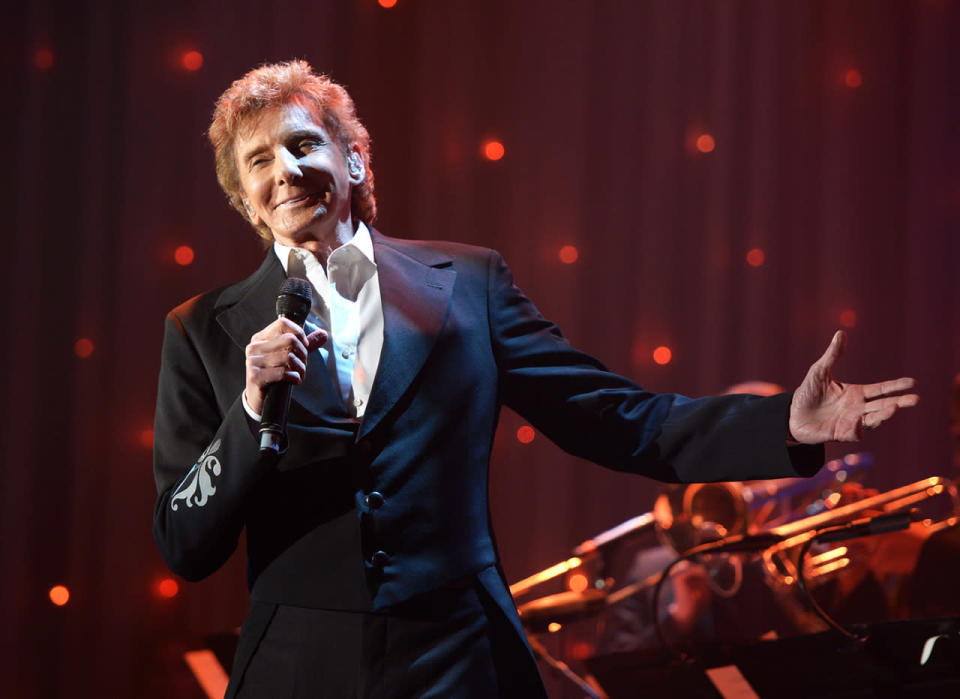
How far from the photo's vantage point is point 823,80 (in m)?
4.20

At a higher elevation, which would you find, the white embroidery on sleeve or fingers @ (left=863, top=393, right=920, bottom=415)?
fingers @ (left=863, top=393, right=920, bottom=415)

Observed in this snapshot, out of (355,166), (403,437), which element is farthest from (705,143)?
(403,437)

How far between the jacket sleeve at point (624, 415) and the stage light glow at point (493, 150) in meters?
2.22

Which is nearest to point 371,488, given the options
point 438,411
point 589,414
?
point 438,411

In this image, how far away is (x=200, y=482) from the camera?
1.22 metres

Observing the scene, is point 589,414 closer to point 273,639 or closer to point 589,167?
point 273,639

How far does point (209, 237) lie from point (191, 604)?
114cm

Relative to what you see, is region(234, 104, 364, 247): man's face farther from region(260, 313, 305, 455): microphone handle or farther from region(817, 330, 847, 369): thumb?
region(817, 330, 847, 369): thumb

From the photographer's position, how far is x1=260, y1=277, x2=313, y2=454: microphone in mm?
1098

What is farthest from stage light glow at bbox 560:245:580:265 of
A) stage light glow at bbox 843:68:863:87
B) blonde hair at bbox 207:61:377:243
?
blonde hair at bbox 207:61:377:243

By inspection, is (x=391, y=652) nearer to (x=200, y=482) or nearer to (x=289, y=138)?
(x=200, y=482)

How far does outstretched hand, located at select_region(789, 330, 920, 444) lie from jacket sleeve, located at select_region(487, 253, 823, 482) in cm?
3

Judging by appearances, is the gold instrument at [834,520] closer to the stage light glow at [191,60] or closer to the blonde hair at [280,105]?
the blonde hair at [280,105]

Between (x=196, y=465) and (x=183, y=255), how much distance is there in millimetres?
2049
